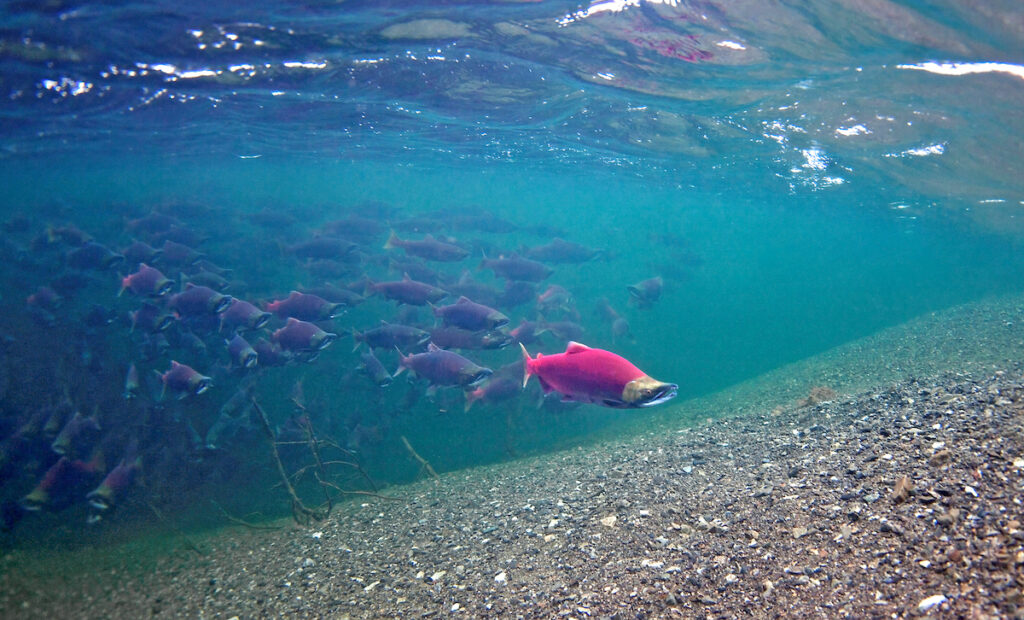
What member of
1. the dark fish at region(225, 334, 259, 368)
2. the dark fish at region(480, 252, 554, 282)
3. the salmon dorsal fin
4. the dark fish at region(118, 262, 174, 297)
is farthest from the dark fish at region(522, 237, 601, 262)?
the salmon dorsal fin

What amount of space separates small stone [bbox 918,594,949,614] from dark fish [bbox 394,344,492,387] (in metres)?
6.62

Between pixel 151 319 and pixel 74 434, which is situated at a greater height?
pixel 151 319

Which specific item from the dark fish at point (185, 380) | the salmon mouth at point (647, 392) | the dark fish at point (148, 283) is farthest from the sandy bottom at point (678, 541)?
the dark fish at point (148, 283)

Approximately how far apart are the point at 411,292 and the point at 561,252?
9.26 meters

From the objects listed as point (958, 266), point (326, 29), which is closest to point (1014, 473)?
point (326, 29)

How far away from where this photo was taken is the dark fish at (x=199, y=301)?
959 cm

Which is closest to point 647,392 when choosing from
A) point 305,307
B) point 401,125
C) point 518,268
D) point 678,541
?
point 678,541

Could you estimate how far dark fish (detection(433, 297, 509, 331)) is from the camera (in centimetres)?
975

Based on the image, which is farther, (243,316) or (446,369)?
(243,316)

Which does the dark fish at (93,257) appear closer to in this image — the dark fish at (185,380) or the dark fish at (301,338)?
the dark fish at (185,380)

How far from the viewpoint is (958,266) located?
90.2m

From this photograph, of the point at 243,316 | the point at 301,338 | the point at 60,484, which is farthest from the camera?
the point at 243,316

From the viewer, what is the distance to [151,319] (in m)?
10.6

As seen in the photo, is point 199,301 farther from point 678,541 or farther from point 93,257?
point 678,541
